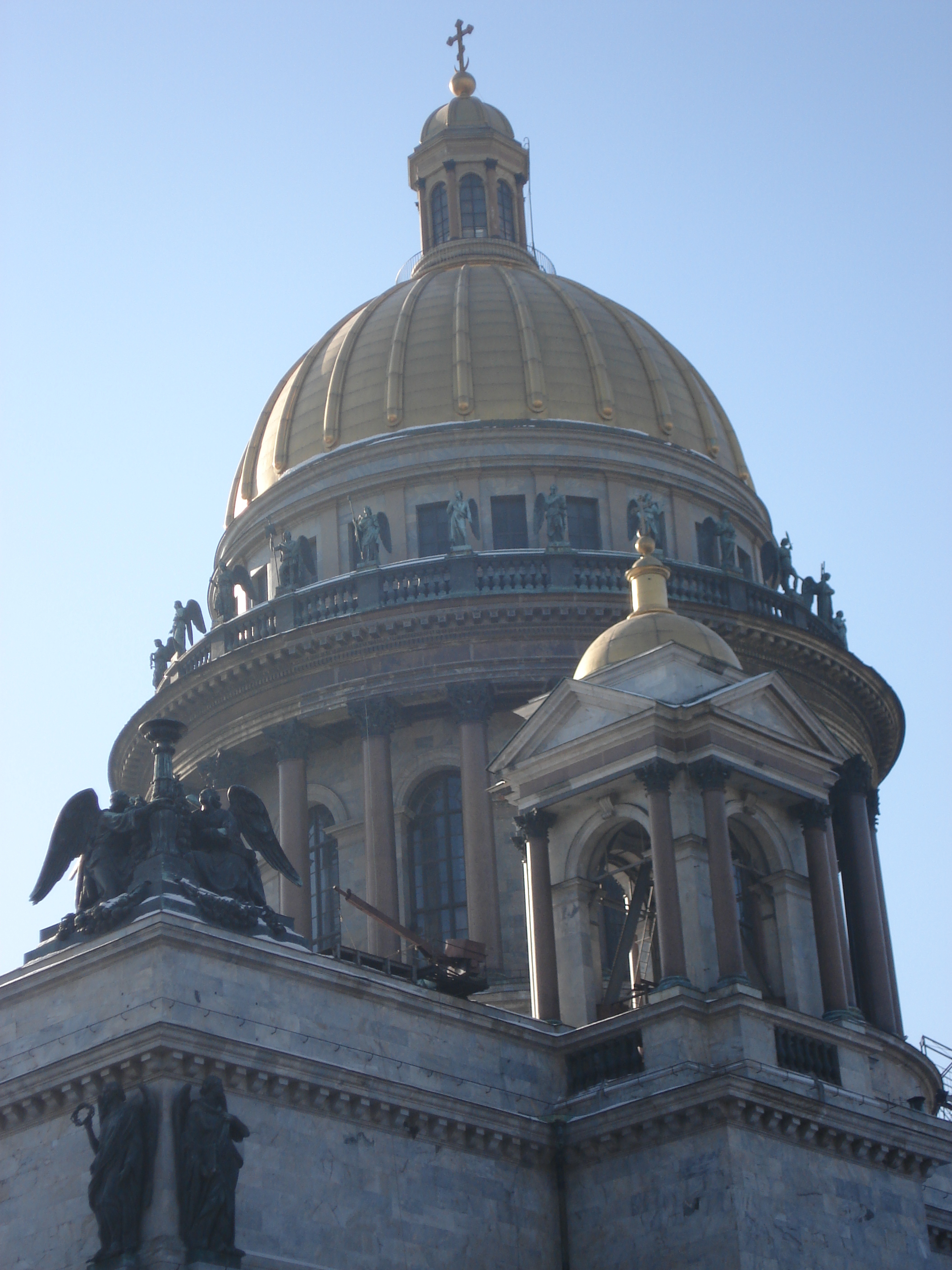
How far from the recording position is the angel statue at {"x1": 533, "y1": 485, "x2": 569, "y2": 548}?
49.1 metres

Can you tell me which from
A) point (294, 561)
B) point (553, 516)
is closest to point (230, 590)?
point (294, 561)

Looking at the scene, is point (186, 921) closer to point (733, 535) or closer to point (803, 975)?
point (803, 975)

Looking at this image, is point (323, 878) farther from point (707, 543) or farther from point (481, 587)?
point (707, 543)

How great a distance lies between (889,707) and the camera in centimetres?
5291

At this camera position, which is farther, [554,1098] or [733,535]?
[733,535]

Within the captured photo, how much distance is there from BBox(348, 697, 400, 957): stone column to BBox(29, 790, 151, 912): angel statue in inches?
557

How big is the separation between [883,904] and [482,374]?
14.9 metres

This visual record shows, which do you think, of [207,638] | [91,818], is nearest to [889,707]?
[207,638]

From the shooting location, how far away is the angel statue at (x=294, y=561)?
166ft

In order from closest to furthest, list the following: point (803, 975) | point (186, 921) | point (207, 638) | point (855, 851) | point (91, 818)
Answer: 1. point (186, 921)
2. point (91, 818)
3. point (803, 975)
4. point (855, 851)
5. point (207, 638)

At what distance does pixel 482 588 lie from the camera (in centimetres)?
4819

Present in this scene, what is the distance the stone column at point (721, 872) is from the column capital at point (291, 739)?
15.3m

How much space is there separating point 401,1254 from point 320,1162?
5.68 feet

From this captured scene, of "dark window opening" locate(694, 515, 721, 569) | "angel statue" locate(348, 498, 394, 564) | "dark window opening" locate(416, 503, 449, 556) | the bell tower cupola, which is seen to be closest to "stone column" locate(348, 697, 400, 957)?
"angel statue" locate(348, 498, 394, 564)
